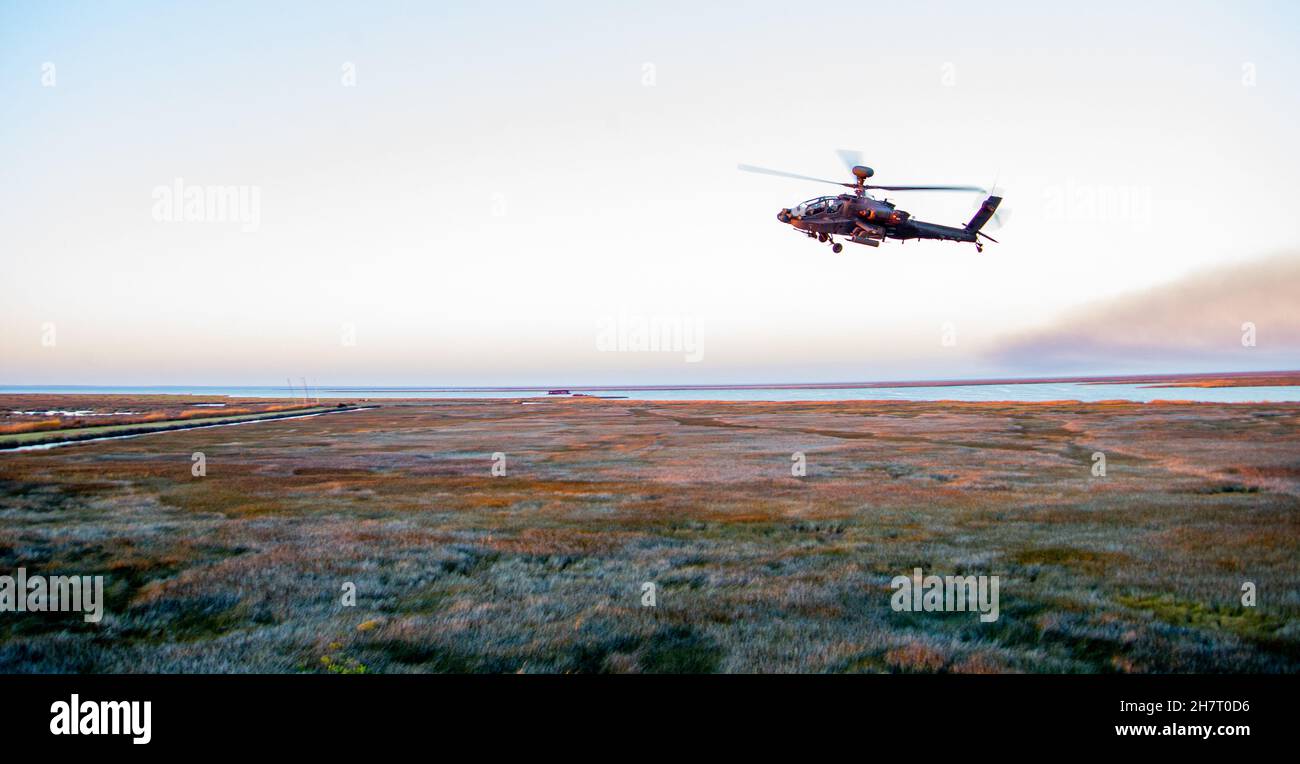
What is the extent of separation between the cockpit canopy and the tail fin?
8.33 m

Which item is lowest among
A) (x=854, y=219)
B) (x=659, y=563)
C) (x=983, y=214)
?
(x=659, y=563)

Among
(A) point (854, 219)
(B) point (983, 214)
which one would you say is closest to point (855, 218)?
(A) point (854, 219)

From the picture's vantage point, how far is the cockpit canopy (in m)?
23.9

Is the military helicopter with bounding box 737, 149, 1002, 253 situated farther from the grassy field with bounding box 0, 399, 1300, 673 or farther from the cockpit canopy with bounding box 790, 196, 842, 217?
the grassy field with bounding box 0, 399, 1300, 673

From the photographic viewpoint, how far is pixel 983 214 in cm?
2888

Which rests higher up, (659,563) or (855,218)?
(855,218)

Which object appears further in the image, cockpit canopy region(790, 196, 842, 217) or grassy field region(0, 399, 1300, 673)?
cockpit canopy region(790, 196, 842, 217)

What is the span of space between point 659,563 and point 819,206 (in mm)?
15499

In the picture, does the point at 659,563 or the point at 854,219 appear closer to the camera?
the point at 659,563

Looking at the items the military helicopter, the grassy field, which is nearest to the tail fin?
the military helicopter

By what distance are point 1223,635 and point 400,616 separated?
13405 millimetres

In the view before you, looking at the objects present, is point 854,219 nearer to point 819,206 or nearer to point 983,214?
point 819,206

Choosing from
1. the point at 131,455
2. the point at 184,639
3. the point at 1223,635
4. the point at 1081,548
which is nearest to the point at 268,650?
the point at 184,639
